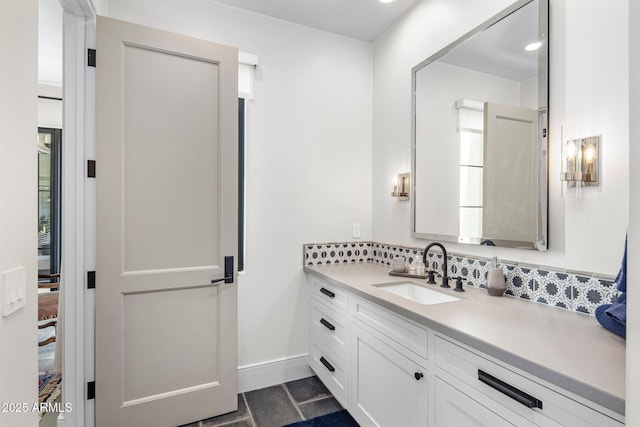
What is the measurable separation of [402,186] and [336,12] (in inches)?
56.0

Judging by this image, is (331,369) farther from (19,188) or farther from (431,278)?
(19,188)

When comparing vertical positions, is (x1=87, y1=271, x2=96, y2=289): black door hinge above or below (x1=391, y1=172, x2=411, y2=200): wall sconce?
below

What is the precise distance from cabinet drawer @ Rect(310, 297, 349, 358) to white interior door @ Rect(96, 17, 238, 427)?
0.63 metres

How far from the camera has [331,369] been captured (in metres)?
2.16

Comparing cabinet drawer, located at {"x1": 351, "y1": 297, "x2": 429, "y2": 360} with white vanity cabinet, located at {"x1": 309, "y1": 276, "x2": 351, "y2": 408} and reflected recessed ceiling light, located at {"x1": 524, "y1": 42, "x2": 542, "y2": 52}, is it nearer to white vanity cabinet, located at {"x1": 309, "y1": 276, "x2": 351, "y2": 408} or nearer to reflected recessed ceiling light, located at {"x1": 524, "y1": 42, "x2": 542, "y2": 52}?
white vanity cabinet, located at {"x1": 309, "y1": 276, "x2": 351, "y2": 408}

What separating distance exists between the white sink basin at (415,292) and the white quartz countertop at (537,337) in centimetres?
13

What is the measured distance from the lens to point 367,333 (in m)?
1.77

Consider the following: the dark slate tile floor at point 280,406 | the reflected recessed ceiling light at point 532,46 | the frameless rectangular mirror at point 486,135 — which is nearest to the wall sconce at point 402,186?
the frameless rectangular mirror at point 486,135

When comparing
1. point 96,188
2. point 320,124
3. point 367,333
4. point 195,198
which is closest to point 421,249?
point 367,333

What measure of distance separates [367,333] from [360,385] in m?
0.33

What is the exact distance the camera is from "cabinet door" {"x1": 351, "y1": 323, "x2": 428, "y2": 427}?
1.41 m

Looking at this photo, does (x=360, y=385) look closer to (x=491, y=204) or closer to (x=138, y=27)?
(x=491, y=204)

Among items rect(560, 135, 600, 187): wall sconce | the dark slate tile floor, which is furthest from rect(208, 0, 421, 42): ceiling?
the dark slate tile floor

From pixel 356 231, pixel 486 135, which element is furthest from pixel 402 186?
pixel 486 135
